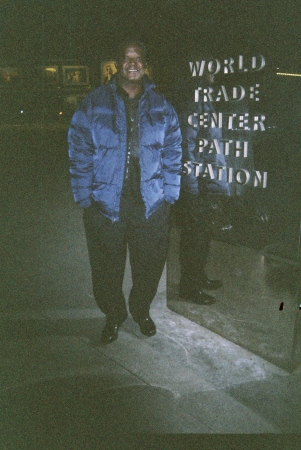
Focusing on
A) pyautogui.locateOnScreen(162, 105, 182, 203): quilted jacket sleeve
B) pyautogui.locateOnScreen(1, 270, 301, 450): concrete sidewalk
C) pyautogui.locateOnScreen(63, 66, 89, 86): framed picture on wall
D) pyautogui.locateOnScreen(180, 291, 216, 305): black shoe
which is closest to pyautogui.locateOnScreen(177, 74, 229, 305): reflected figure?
pyautogui.locateOnScreen(180, 291, 216, 305): black shoe

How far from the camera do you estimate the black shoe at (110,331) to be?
144 inches

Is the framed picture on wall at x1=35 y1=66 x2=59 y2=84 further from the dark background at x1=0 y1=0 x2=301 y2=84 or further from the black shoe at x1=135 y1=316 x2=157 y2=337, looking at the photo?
the black shoe at x1=135 y1=316 x2=157 y2=337

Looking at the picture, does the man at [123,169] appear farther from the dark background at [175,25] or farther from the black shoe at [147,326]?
the dark background at [175,25]

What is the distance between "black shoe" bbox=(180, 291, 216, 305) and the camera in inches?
149

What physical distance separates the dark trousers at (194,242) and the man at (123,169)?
23 centimetres

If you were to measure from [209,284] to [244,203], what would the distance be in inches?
28.7

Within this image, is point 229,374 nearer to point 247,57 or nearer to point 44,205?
point 247,57

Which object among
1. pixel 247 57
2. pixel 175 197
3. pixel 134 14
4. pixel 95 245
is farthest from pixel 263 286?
pixel 134 14

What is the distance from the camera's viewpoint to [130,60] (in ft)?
11.0

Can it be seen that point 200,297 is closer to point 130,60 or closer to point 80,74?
point 130,60

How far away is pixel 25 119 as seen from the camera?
35500 mm

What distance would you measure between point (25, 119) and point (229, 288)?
34.2 m

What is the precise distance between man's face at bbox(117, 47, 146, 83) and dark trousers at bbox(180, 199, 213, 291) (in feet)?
3.29

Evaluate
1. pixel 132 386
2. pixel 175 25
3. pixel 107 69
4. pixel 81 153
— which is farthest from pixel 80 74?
pixel 132 386
